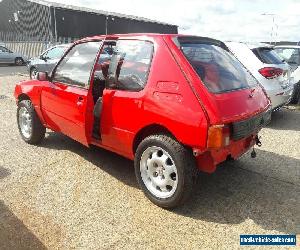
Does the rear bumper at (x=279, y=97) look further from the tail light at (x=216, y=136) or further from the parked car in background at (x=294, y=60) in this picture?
the tail light at (x=216, y=136)

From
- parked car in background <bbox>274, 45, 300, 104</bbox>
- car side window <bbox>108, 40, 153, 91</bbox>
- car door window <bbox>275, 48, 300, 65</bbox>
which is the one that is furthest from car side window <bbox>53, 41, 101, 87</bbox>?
car door window <bbox>275, 48, 300, 65</bbox>

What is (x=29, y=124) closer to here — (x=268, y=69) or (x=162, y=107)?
(x=162, y=107)

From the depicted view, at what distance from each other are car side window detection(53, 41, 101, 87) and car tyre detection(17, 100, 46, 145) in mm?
812

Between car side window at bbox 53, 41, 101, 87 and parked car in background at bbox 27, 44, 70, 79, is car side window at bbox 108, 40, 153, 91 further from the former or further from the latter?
parked car in background at bbox 27, 44, 70, 79

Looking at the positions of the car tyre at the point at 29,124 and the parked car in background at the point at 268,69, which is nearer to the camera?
the car tyre at the point at 29,124

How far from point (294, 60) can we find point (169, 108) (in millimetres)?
7619

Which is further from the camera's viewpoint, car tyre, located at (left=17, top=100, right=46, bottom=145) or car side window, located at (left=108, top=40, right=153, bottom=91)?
car tyre, located at (left=17, top=100, right=46, bottom=145)

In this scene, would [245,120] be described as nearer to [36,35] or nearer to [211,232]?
[211,232]

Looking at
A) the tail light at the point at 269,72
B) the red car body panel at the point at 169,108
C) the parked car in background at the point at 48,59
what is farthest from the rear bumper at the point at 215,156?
the parked car in background at the point at 48,59

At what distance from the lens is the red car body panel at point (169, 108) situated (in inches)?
131

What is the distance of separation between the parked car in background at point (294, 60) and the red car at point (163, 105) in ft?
17.6

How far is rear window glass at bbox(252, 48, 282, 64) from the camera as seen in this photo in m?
7.21

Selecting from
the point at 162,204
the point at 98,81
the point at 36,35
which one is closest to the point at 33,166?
the point at 98,81

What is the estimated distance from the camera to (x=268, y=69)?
22.7 ft
